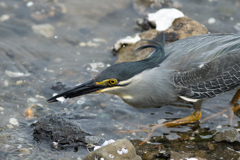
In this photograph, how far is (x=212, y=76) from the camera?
440cm

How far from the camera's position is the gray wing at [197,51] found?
4445mm

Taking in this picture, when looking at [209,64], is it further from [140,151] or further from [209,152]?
[140,151]

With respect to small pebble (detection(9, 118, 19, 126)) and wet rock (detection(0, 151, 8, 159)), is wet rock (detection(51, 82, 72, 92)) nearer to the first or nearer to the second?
small pebble (detection(9, 118, 19, 126))

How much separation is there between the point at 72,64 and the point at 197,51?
2614 mm

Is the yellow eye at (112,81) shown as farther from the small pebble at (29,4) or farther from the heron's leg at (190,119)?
the small pebble at (29,4)

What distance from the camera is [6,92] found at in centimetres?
514

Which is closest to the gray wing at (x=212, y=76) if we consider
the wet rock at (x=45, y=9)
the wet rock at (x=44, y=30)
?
the wet rock at (x=44, y=30)

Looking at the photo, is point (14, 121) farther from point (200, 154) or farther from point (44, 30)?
point (44, 30)

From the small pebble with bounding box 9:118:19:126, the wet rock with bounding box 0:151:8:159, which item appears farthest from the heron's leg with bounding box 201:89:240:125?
the wet rock with bounding box 0:151:8:159

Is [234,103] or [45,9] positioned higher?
[45,9]

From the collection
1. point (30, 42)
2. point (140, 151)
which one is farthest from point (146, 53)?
point (30, 42)

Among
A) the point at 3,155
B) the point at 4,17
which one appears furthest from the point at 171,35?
the point at 4,17

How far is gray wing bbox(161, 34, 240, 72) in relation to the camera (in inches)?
175

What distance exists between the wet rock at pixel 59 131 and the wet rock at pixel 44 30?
3.06 metres
